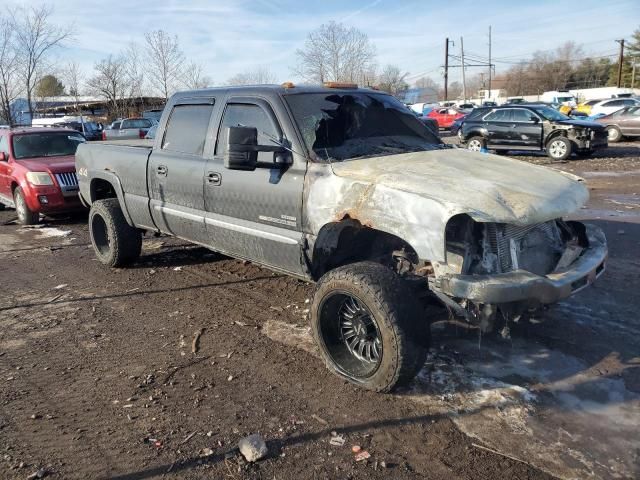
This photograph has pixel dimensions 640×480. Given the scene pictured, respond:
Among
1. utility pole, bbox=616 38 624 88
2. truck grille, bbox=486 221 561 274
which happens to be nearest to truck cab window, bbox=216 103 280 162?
truck grille, bbox=486 221 561 274

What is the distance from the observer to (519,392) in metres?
3.47

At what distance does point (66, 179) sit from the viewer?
9.18m

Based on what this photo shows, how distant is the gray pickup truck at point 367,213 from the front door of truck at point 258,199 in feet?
0.04

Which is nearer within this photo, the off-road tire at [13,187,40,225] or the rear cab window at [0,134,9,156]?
the off-road tire at [13,187,40,225]

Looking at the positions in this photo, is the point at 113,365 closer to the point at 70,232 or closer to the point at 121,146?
the point at 121,146

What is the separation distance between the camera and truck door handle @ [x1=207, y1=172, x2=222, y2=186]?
463cm

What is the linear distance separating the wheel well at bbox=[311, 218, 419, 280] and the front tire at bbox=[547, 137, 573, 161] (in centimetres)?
1370

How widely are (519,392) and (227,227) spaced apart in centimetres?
264

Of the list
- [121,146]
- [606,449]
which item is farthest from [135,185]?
[606,449]

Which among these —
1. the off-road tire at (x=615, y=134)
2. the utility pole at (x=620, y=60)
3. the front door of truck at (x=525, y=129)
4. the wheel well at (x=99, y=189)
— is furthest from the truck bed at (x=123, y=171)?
the utility pole at (x=620, y=60)

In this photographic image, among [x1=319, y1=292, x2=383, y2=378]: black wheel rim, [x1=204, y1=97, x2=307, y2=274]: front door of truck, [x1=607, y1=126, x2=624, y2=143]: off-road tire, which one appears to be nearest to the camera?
[x1=319, y1=292, x2=383, y2=378]: black wheel rim

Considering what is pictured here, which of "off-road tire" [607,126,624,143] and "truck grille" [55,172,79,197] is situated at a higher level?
"truck grille" [55,172,79,197]

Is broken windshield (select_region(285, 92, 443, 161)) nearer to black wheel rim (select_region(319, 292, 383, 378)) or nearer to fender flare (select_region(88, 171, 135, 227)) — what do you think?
black wheel rim (select_region(319, 292, 383, 378))

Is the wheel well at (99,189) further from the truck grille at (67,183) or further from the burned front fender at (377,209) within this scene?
the burned front fender at (377,209)
